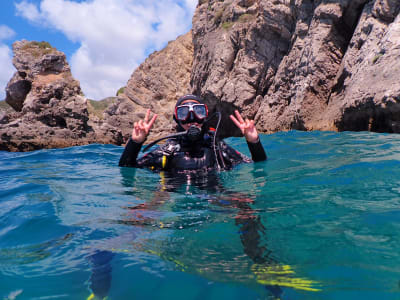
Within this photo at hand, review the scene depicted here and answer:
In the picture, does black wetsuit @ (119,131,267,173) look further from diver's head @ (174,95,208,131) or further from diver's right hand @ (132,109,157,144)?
diver's head @ (174,95,208,131)

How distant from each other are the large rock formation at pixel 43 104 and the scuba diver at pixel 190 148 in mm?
9257

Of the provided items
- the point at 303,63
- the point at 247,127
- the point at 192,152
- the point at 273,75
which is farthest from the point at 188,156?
the point at 273,75

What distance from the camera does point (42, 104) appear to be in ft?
42.5

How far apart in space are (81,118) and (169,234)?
12497mm

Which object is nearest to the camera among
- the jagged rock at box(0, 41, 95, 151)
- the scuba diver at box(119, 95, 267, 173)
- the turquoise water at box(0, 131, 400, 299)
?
the turquoise water at box(0, 131, 400, 299)

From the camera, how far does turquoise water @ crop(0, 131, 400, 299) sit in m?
1.16

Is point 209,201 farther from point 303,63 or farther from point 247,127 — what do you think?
point 303,63

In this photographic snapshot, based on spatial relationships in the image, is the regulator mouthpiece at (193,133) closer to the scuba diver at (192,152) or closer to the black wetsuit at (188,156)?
the scuba diver at (192,152)

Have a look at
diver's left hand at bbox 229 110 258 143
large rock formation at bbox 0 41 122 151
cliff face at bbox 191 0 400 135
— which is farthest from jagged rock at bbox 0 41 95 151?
diver's left hand at bbox 229 110 258 143

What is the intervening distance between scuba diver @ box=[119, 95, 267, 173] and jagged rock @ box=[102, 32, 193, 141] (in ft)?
65.4

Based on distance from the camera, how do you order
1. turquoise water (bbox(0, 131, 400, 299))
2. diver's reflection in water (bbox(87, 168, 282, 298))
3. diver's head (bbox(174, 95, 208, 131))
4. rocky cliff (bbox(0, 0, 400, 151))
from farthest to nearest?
rocky cliff (bbox(0, 0, 400, 151)), diver's head (bbox(174, 95, 208, 131)), diver's reflection in water (bbox(87, 168, 282, 298)), turquoise water (bbox(0, 131, 400, 299))

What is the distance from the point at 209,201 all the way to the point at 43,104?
13.1 metres

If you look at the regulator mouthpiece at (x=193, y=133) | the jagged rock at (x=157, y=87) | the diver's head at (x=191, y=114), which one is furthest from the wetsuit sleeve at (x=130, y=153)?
the jagged rock at (x=157, y=87)

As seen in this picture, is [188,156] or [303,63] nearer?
[188,156]
